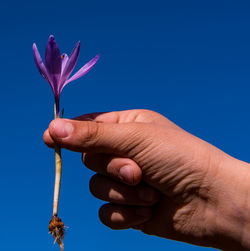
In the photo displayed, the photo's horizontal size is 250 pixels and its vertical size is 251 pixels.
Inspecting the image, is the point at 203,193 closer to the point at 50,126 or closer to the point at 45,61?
the point at 50,126

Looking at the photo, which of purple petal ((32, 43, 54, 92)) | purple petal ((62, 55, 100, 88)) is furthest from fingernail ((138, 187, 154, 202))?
purple petal ((32, 43, 54, 92))

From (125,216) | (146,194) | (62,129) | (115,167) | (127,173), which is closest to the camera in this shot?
(62,129)

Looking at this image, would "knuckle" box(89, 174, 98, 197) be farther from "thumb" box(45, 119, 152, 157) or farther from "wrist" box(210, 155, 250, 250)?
"wrist" box(210, 155, 250, 250)

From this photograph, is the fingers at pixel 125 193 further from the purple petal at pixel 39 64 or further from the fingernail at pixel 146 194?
the purple petal at pixel 39 64

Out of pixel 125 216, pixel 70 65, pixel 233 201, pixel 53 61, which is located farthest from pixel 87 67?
pixel 233 201

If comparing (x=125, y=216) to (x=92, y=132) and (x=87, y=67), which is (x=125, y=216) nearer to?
(x=92, y=132)
